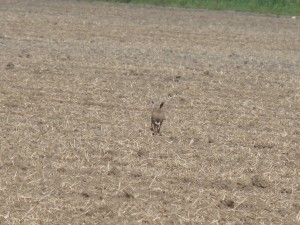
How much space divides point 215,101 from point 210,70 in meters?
3.68

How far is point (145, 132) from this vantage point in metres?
10.8

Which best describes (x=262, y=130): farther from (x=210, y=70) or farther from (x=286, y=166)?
(x=210, y=70)

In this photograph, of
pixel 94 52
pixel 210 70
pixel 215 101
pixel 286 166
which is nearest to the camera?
pixel 286 166

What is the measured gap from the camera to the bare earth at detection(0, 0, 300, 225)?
7781mm

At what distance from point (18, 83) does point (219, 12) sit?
1994 centimetres

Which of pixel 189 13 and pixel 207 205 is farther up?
pixel 207 205

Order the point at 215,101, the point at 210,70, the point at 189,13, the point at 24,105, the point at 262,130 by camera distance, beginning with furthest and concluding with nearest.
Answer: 1. the point at 189,13
2. the point at 210,70
3. the point at 215,101
4. the point at 24,105
5. the point at 262,130

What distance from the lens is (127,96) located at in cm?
1339

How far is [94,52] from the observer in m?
19.0

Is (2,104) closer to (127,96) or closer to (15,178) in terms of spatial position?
(127,96)

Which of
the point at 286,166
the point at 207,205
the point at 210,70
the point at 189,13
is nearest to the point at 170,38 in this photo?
the point at 210,70

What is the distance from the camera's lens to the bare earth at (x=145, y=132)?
25.5ft

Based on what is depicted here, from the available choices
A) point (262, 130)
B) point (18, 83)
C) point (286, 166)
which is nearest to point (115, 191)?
point (286, 166)

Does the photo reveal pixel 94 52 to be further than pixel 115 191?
Yes
